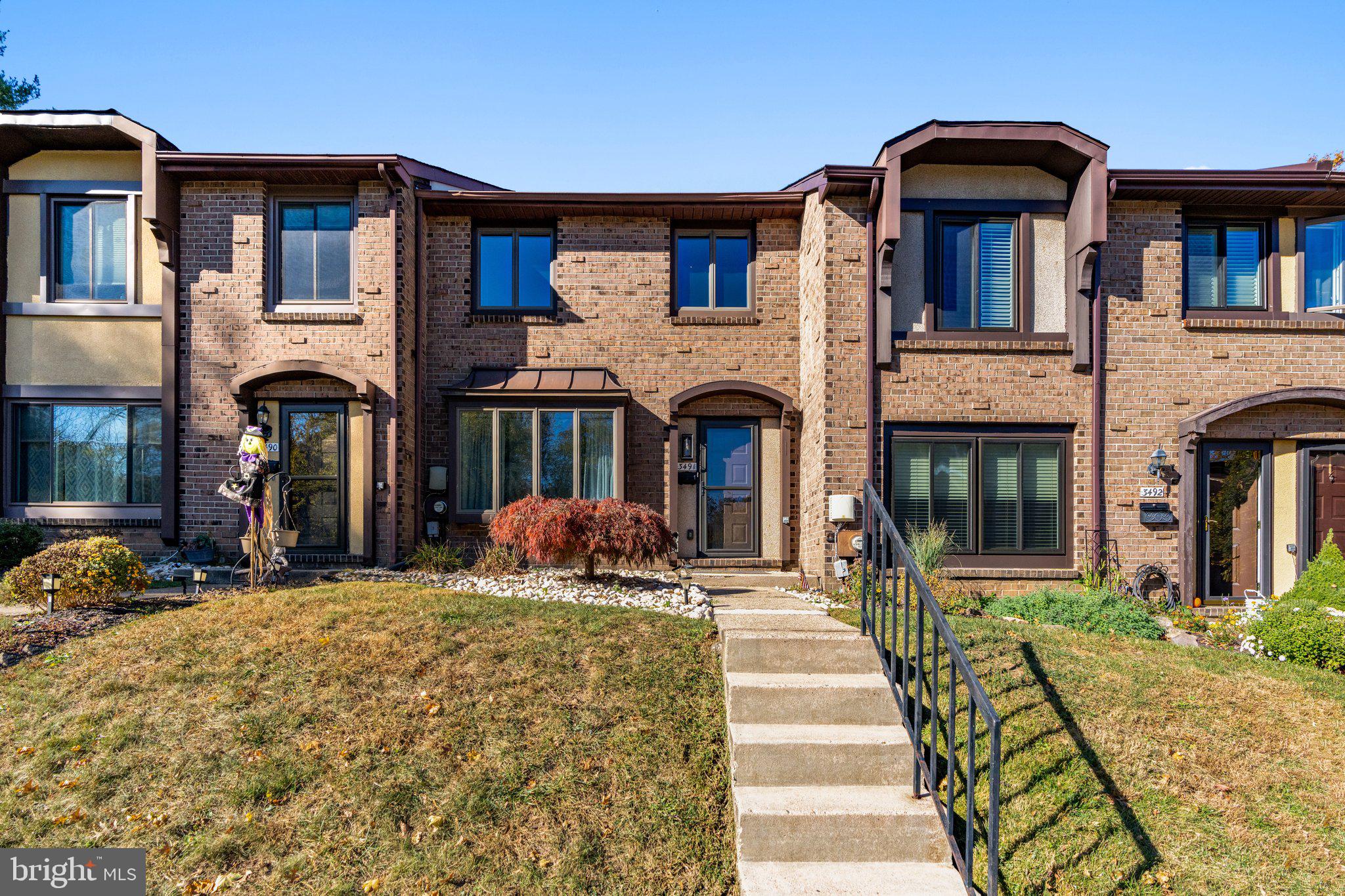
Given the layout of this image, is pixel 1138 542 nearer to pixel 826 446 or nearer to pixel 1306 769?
pixel 826 446

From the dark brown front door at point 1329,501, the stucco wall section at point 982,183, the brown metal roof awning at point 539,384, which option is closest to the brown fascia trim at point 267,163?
the brown metal roof awning at point 539,384

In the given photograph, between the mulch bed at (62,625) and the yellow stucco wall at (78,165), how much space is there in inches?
243

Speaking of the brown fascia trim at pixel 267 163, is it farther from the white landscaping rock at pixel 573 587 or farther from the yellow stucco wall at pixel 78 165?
the white landscaping rock at pixel 573 587

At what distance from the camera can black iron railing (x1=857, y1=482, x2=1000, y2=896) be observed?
3576 millimetres

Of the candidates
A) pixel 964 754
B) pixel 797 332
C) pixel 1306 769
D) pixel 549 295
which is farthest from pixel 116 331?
pixel 1306 769

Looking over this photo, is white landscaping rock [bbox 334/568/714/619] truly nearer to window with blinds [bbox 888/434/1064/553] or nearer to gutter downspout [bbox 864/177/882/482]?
gutter downspout [bbox 864/177/882/482]

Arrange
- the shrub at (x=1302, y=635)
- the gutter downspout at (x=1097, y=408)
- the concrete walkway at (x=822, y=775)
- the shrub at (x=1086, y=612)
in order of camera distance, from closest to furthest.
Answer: the concrete walkway at (x=822, y=775) < the shrub at (x=1302, y=635) < the shrub at (x=1086, y=612) < the gutter downspout at (x=1097, y=408)

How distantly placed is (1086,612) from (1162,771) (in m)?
3.36

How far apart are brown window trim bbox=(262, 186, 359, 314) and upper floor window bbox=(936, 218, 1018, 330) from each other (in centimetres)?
750

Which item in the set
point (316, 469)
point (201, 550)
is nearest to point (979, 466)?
point (316, 469)

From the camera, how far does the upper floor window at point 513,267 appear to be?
1070cm

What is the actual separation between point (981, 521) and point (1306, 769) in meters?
4.78
